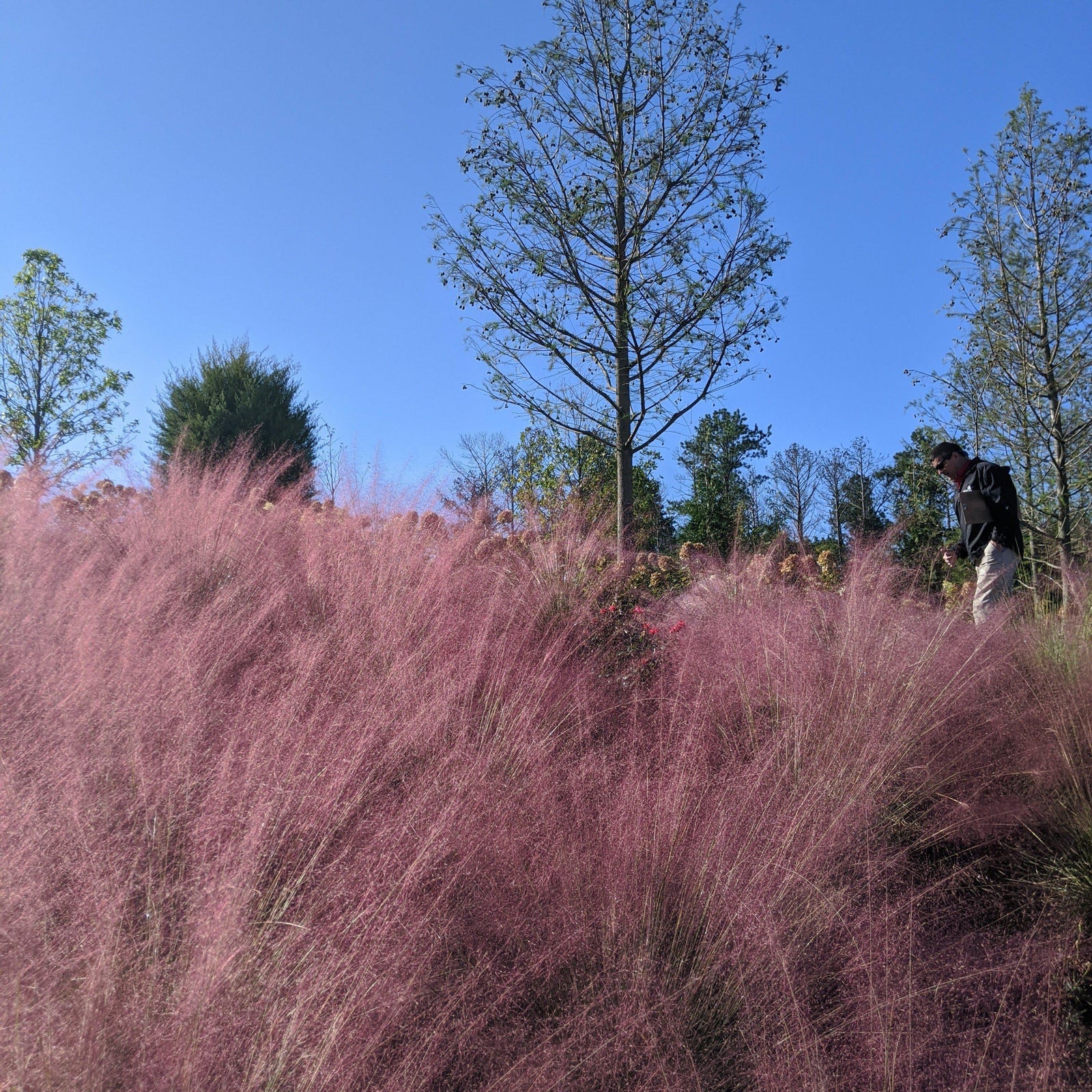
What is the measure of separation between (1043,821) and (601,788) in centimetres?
192

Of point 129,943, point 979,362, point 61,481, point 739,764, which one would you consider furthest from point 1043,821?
point 979,362

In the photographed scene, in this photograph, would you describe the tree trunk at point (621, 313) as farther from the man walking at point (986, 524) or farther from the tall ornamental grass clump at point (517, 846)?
the tall ornamental grass clump at point (517, 846)

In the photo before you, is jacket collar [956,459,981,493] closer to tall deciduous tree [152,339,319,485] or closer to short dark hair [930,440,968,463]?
short dark hair [930,440,968,463]

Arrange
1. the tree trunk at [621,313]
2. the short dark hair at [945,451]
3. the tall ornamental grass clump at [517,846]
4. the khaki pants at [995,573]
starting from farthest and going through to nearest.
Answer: the tree trunk at [621,313]
the short dark hair at [945,451]
the khaki pants at [995,573]
the tall ornamental grass clump at [517,846]

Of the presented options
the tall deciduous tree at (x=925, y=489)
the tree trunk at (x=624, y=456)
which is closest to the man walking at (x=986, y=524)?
the tree trunk at (x=624, y=456)

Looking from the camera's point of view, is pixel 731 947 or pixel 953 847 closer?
pixel 731 947

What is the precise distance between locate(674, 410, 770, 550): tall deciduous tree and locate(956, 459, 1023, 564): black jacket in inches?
64.2

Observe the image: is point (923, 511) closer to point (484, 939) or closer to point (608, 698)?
point (608, 698)

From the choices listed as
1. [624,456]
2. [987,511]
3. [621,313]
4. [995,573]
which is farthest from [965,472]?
[621,313]

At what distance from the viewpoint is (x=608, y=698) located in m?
3.98

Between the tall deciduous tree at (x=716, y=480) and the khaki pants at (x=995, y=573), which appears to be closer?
the khaki pants at (x=995, y=573)

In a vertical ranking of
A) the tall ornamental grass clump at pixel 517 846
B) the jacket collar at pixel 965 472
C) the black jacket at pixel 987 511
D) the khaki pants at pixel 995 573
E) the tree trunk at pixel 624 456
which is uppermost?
the tree trunk at pixel 624 456

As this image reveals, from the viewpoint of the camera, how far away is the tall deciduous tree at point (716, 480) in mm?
9844

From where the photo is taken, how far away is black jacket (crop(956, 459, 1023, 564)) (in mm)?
5695
